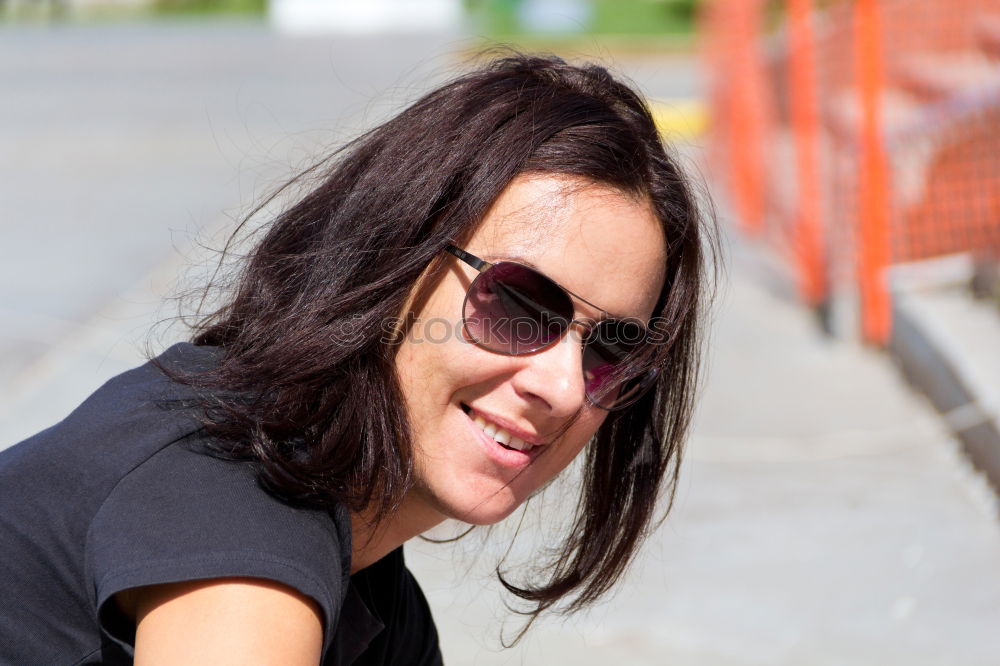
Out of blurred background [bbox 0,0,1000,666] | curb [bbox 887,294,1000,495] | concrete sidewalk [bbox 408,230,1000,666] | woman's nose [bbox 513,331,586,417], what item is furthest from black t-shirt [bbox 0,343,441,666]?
curb [bbox 887,294,1000,495]

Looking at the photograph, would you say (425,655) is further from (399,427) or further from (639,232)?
(639,232)

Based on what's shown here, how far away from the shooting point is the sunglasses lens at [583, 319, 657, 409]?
154 centimetres

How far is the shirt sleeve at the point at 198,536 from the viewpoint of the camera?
1204 millimetres

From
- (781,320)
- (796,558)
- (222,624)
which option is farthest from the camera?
(781,320)

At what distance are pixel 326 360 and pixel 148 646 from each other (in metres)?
0.41

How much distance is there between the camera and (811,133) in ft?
20.0

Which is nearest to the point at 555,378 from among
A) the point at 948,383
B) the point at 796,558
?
the point at 796,558

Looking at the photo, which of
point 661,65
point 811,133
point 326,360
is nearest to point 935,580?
point 326,360

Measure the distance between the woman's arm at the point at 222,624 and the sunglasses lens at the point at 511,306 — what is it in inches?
16.9

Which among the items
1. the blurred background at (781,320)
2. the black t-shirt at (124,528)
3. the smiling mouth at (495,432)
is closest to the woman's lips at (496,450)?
the smiling mouth at (495,432)

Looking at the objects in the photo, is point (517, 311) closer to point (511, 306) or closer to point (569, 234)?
point (511, 306)

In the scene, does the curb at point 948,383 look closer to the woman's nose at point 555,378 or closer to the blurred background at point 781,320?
the blurred background at point 781,320

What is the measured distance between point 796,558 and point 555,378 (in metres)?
2.28

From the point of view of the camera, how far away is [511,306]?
58.3 inches
